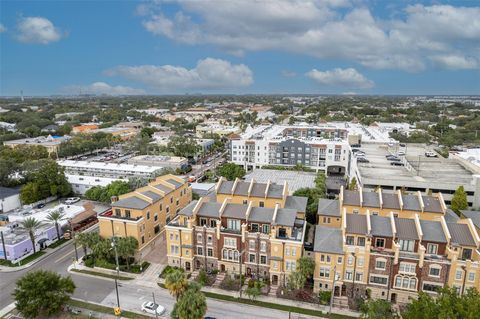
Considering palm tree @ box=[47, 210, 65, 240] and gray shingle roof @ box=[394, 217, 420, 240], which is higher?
gray shingle roof @ box=[394, 217, 420, 240]

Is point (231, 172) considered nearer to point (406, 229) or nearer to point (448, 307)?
point (406, 229)

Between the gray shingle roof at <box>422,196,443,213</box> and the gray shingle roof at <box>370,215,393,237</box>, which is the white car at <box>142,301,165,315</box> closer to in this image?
the gray shingle roof at <box>370,215,393,237</box>

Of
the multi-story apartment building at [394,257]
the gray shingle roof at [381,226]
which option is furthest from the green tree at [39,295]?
the gray shingle roof at [381,226]

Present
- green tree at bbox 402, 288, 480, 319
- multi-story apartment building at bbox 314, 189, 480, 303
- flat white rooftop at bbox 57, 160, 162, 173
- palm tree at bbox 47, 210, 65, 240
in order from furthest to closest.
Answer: flat white rooftop at bbox 57, 160, 162, 173
palm tree at bbox 47, 210, 65, 240
multi-story apartment building at bbox 314, 189, 480, 303
green tree at bbox 402, 288, 480, 319

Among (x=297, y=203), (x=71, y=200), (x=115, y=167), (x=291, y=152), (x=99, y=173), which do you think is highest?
(x=297, y=203)

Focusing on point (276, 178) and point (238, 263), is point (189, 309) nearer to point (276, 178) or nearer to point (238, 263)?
point (238, 263)

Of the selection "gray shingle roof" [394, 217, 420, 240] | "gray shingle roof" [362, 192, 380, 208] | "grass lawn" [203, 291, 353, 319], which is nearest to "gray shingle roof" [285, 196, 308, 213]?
"gray shingle roof" [362, 192, 380, 208]

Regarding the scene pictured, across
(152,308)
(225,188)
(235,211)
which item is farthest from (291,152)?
(152,308)
